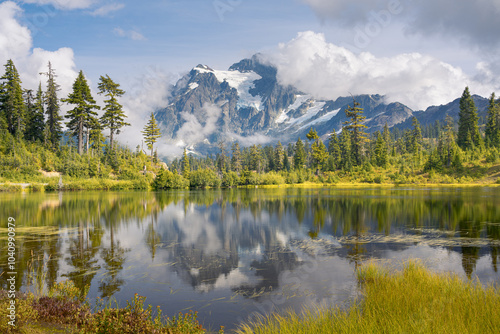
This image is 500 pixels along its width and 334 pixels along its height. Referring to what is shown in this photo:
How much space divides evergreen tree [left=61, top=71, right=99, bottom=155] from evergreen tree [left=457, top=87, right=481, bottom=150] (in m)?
107

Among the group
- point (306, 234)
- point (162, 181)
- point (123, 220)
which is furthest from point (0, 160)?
point (306, 234)

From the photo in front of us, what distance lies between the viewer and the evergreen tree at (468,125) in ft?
325

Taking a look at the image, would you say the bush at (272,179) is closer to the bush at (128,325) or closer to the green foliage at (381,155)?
the green foliage at (381,155)

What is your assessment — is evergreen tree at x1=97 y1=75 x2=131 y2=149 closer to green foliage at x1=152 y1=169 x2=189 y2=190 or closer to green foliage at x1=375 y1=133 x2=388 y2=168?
green foliage at x1=152 y1=169 x2=189 y2=190

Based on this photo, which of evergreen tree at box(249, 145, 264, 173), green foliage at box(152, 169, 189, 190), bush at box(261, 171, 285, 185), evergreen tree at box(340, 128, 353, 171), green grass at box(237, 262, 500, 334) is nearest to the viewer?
green grass at box(237, 262, 500, 334)

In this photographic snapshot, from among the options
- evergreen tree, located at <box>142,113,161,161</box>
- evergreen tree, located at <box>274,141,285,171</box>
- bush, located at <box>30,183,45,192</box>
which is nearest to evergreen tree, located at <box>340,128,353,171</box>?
evergreen tree, located at <box>274,141,285,171</box>

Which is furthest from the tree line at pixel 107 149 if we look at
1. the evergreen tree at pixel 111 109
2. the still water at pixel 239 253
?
the still water at pixel 239 253

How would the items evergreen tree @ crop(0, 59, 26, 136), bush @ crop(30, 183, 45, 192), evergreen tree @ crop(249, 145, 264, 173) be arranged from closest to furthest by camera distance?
bush @ crop(30, 183, 45, 192)
evergreen tree @ crop(0, 59, 26, 136)
evergreen tree @ crop(249, 145, 264, 173)

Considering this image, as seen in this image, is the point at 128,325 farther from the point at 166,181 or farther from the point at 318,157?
the point at 318,157

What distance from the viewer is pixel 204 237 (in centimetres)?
2159

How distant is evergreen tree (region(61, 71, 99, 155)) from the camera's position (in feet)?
256

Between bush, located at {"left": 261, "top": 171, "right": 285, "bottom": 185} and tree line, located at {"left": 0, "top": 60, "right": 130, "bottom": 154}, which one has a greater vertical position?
tree line, located at {"left": 0, "top": 60, "right": 130, "bottom": 154}

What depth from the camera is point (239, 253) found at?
1695 centimetres

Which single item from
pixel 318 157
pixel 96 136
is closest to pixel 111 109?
pixel 96 136
